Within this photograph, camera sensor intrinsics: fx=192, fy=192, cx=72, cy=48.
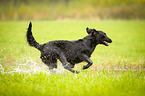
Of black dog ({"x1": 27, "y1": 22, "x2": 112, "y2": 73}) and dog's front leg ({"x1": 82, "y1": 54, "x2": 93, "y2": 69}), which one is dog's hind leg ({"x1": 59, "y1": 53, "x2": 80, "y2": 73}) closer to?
black dog ({"x1": 27, "y1": 22, "x2": 112, "y2": 73})

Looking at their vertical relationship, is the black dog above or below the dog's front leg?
above

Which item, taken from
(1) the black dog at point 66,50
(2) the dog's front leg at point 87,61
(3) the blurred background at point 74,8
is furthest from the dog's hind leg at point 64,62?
(3) the blurred background at point 74,8

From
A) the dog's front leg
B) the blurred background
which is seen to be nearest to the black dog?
the dog's front leg

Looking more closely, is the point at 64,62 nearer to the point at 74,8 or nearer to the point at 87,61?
the point at 87,61

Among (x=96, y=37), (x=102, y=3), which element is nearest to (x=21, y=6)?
(x=102, y=3)

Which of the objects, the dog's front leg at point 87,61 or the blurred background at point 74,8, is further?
the blurred background at point 74,8

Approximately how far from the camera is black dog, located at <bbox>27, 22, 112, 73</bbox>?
14.6ft

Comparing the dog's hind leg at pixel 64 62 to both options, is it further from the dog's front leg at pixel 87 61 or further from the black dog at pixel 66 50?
the dog's front leg at pixel 87 61

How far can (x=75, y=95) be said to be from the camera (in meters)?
3.06

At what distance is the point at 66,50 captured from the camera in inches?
181

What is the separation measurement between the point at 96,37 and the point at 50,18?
2841 centimetres

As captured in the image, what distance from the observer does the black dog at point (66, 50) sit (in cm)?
445

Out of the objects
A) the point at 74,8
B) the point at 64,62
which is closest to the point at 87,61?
the point at 64,62

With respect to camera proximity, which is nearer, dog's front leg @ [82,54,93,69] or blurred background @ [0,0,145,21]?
dog's front leg @ [82,54,93,69]
